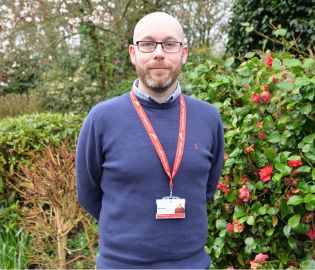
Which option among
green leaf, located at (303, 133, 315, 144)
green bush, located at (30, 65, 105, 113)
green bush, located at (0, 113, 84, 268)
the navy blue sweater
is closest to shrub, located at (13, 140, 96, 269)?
green bush, located at (0, 113, 84, 268)

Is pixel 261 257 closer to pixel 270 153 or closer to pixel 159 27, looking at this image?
pixel 270 153

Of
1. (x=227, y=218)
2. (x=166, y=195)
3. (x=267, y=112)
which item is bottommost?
(x=227, y=218)

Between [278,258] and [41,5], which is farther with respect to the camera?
[41,5]

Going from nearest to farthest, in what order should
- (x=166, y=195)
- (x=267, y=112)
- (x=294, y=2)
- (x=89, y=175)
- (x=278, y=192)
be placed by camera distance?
1. (x=166, y=195)
2. (x=89, y=175)
3. (x=278, y=192)
4. (x=267, y=112)
5. (x=294, y=2)

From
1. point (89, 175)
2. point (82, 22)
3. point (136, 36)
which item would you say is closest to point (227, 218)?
point (89, 175)

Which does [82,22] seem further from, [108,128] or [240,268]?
[108,128]

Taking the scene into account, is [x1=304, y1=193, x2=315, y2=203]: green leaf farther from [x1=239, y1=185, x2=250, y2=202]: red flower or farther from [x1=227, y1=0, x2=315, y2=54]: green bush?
[x1=227, y1=0, x2=315, y2=54]: green bush

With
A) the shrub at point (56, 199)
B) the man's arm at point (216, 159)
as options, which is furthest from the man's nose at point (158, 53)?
the shrub at point (56, 199)

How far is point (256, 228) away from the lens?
9.32 feet

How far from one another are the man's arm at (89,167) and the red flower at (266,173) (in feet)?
3.18

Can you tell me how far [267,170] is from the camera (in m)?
2.68

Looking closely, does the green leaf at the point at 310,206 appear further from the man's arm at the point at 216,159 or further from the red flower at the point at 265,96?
the red flower at the point at 265,96

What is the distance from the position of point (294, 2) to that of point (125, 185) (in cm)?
435

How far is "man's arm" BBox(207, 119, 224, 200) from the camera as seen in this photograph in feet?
7.29
